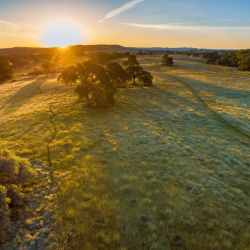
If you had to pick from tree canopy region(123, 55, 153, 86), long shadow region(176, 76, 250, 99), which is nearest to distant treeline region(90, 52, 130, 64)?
tree canopy region(123, 55, 153, 86)

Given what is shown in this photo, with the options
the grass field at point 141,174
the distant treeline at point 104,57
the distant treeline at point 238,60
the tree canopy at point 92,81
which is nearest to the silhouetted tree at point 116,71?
the tree canopy at point 92,81

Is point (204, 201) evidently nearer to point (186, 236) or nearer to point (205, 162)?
point (186, 236)

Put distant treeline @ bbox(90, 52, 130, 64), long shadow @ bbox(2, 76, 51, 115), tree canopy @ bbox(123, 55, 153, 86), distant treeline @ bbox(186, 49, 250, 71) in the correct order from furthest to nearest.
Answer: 1. distant treeline @ bbox(90, 52, 130, 64)
2. distant treeline @ bbox(186, 49, 250, 71)
3. tree canopy @ bbox(123, 55, 153, 86)
4. long shadow @ bbox(2, 76, 51, 115)

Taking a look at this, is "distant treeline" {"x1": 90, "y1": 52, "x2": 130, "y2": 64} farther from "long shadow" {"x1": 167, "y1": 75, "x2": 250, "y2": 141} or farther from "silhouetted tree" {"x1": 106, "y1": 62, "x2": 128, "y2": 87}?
"long shadow" {"x1": 167, "y1": 75, "x2": 250, "y2": 141}

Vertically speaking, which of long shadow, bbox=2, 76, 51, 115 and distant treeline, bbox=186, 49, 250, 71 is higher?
distant treeline, bbox=186, 49, 250, 71

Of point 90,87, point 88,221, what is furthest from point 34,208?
point 90,87

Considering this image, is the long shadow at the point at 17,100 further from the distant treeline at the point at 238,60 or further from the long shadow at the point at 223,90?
the distant treeline at the point at 238,60

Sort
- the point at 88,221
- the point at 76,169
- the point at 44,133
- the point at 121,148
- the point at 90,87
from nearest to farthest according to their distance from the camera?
the point at 88,221
the point at 76,169
the point at 121,148
the point at 44,133
the point at 90,87

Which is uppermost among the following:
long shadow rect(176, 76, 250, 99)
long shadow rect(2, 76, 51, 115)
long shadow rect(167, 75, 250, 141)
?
long shadow rect(176, 76, 250, 99)
